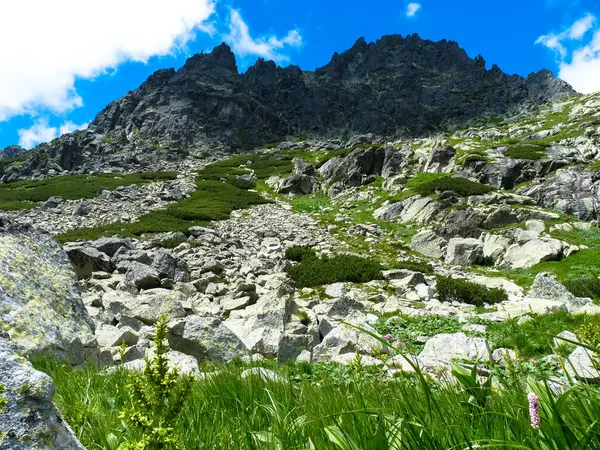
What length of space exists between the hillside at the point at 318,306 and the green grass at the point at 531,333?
3.2 inches

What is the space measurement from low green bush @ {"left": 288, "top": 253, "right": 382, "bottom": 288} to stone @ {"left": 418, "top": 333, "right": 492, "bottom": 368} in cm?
1133

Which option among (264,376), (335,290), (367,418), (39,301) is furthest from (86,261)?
(367,418)

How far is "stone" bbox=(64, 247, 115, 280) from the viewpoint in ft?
59.0

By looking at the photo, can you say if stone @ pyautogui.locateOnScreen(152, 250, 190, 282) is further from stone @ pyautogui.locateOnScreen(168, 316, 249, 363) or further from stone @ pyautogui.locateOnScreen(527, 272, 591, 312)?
stone @ pyautogui.locateOnScreen(527, 272, 591, 312)

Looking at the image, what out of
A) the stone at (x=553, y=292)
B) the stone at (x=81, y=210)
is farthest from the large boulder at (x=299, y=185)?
the stone at (x=553, y=292)

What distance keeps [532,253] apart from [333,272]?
14363 mm

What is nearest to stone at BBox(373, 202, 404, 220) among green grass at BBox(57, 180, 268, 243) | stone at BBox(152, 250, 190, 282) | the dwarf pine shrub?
green grass at BBox(57, 180, 268, 243)

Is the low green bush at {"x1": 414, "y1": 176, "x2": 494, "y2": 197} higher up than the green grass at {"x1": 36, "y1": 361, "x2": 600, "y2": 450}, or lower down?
higher up

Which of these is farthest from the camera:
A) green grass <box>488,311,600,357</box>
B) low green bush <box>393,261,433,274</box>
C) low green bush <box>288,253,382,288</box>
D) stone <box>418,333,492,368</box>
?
low green bush <box>393,261,433,274</box>

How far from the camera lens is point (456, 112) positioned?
6462 inches

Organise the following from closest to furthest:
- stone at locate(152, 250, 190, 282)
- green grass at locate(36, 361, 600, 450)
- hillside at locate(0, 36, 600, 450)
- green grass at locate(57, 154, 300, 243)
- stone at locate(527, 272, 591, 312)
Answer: green grass at locate(36, 361, 600, 450) < hillside at locate(0, 36, 600, 450) < stone at locate(527, 272, 591, 312) < stone at locate(152, 250, 190, 282) < green grass at locate(57, 154, 300, 243)

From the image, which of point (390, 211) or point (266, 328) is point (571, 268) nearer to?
point (266, 328)

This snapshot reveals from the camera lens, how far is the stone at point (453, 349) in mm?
6307

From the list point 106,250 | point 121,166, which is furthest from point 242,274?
point 121,166
